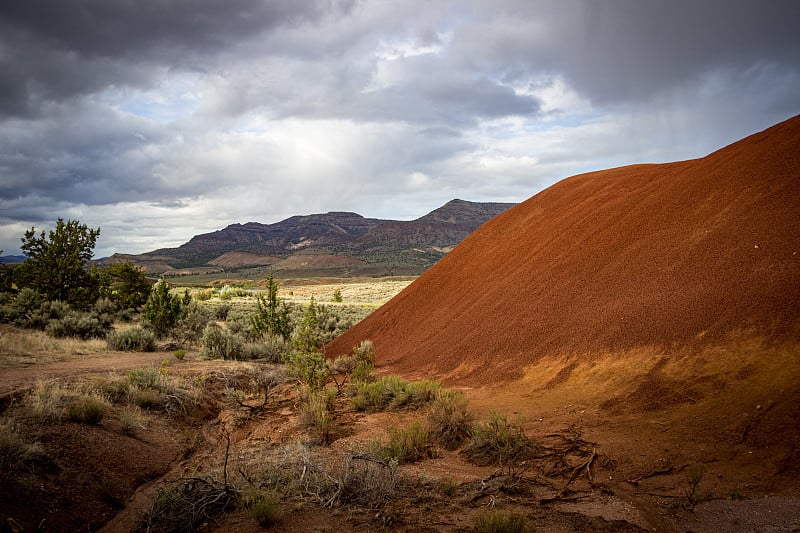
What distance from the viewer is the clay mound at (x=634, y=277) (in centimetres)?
748

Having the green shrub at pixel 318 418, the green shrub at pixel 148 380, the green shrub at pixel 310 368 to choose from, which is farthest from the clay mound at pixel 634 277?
the green shrub at pixel 148 380

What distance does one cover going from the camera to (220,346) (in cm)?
1438

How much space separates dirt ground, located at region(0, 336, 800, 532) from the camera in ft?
13.2

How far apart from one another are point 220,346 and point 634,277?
480 inches

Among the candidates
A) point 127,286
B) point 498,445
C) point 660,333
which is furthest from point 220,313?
point 660,333

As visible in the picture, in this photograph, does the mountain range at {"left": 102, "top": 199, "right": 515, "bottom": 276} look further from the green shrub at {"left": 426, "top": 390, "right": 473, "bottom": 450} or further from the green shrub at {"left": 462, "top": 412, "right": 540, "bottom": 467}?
the green shrub at {"left": 462, "top": 412, "right": 540, "bottom": 467}

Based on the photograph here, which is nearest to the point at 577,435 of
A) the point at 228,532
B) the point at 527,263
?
the point at 228,532

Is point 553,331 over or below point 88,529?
over

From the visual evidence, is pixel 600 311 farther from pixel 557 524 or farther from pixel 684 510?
pixel 557 524

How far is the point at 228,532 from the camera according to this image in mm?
3994

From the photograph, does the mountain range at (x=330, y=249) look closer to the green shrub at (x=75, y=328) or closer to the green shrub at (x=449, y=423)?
the green shrub at (x=75, y=328)

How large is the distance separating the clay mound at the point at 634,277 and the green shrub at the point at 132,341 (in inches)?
243

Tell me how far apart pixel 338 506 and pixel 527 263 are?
33.9 feet

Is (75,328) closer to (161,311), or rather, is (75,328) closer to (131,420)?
(161,311)
